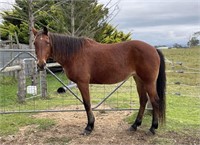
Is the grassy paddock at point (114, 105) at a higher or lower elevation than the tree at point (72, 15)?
lower

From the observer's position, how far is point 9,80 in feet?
28.8

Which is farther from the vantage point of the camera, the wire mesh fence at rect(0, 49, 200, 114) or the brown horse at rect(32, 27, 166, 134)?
the wire mesh fence at rect(0, 49, 200, 114)

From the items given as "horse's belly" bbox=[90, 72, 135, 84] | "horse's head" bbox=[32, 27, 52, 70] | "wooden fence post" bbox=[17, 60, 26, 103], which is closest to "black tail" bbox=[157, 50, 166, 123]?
"horse's belly" bbox=[90, 72, 135, 84]

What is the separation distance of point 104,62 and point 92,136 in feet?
3.65

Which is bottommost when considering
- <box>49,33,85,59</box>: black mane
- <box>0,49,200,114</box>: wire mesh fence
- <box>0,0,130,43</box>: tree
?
<box>0,49,200,114</box>: wire mesh fence

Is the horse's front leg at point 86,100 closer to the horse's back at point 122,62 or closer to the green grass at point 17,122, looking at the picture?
the horse's back at point 122,62

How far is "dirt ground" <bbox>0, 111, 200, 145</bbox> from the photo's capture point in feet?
12.6

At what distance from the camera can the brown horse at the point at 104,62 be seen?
13.1 feet

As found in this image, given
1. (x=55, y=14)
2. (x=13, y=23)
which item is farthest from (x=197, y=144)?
(x=13, y=23)

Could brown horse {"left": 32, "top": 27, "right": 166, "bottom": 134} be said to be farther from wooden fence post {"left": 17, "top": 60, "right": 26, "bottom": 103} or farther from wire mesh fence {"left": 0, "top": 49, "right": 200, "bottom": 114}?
wooden fence post {"left": 17, "top": 60, "right": 26, "bottom": 103}

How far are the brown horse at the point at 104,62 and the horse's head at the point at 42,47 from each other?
3.9 inches

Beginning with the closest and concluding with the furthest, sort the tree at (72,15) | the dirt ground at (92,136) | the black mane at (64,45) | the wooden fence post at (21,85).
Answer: the dirt ground at (92,136) < the black mane at (64,45) < the wooden fence post at (21,85) < the tree at (72,15)

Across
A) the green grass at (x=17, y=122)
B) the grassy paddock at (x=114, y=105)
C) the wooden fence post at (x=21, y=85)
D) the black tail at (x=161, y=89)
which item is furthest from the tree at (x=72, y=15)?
the black tail at (x=161, y=89)

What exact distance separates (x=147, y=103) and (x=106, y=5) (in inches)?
263
